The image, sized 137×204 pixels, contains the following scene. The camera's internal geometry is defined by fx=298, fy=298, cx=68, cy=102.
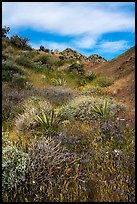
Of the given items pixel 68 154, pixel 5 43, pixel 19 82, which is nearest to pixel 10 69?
pixel 19 82

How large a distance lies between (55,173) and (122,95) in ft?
28.6

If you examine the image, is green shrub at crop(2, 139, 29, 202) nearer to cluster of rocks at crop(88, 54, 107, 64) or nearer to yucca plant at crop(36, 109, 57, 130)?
yucca plant at crop(36, 109, 57, 130)

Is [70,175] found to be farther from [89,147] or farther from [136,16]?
[136,16]

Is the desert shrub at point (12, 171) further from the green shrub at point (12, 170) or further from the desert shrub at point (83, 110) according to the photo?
the desert shrub at point (83, 110)

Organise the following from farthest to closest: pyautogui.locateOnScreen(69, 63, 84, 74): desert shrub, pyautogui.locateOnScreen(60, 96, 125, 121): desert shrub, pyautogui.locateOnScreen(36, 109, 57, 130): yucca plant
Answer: pyautogui.locateOnScreen(69, 63, 84, 74): desert shrub
pyautogui.locateOnScreen(60, 96, 125, 121): desert shrub
pyautogui.locateOnScreen(36, 109, 57, 130): yucca plant

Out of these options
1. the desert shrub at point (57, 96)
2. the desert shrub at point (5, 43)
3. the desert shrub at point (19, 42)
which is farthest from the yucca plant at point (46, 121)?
the desert shrub at point (19, 42)

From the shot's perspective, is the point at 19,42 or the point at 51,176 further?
the point at 19,42

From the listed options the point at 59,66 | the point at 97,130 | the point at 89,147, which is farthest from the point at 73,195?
the point at 59,66

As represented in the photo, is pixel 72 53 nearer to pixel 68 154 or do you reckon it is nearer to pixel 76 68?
pixel 76 68

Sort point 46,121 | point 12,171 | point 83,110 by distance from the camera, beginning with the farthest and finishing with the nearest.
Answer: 1. point 83,110
2. point 46,121
3. point 12,171

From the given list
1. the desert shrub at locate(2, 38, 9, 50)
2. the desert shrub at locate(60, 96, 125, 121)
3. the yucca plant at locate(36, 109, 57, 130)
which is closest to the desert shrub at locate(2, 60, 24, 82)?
the desert shrub at locate(2, 38, 9, 50)

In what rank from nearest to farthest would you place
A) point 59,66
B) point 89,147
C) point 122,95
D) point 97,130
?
point 89,147 < point 97,130 < point 122,95 < point 59,66

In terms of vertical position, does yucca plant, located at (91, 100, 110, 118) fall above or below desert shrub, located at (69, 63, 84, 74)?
below

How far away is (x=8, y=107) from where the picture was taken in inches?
357
